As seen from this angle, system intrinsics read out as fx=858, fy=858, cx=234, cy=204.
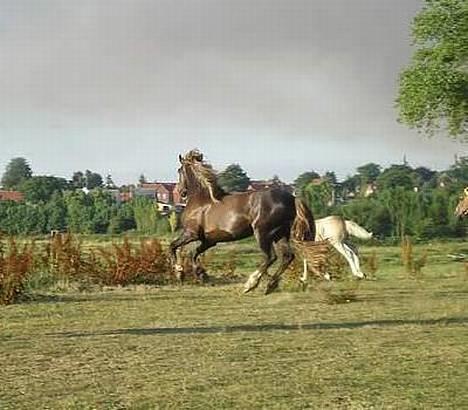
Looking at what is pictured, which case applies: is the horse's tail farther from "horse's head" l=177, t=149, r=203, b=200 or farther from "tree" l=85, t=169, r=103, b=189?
"tree" l=85, t=169, r=103, b=189

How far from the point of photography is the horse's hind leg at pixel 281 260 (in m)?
14.5

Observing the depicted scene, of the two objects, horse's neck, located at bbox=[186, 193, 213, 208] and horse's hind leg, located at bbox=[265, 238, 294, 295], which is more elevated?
horse's neck, located at bbox=[186, 193, 213, 208]

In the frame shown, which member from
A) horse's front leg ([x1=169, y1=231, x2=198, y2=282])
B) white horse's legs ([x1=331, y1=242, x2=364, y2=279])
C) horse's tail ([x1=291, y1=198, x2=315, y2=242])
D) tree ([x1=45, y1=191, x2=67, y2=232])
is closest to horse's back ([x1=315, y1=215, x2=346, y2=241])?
white horse's legs ([x1=331, y1=242, x2=364, y2=279])

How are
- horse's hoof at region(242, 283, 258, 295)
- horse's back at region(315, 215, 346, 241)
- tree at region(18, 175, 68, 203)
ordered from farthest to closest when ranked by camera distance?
tree at region(18, 175, 68, 203) → horse's back at region(315, 215, 346, 241) → horse's hoof at region(242, 283, 258, 295)

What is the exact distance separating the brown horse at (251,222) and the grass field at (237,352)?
0.72 m

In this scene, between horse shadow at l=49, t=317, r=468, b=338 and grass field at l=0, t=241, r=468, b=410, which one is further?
horse shadow at l=49, t=317, r=468, b=338

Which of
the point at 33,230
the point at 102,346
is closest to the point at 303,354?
the point at 102,346

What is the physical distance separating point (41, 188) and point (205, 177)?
55.6m

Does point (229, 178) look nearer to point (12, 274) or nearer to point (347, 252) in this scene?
point (347, 252)

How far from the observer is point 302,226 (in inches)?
583

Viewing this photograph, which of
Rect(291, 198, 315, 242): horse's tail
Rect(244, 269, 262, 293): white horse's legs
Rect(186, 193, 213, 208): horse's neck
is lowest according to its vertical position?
Rect(244, 269, 262, 293): white horse's legs

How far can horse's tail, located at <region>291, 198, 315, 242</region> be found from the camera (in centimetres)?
1479

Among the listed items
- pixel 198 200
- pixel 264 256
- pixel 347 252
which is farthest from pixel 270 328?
pixel 347 252

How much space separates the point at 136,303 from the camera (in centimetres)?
1381
